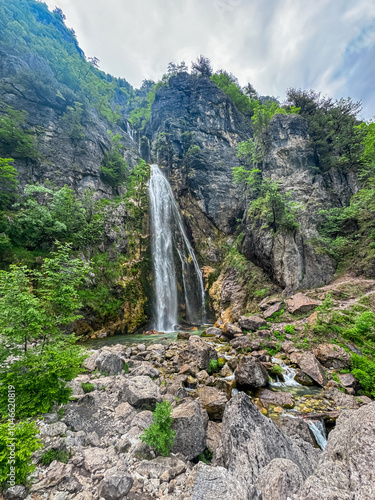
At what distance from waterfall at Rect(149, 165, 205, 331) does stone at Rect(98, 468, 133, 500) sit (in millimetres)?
15509

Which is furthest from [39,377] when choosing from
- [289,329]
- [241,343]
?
[289,329]

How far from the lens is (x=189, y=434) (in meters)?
3.67

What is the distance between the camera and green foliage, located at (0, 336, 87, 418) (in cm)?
338

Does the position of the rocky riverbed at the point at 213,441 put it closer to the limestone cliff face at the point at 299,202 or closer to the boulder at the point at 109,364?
the boulder at the point at 109,364

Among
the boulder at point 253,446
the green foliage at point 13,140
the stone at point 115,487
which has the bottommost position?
the boulder at point 253,446

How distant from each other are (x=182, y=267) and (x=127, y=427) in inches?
744

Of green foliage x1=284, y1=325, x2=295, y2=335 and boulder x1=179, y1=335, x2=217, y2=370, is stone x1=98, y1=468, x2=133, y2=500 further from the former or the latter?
green foliage x1=284, y1=325, x2=295, y2=335

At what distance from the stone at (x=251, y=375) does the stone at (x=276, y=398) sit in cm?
28

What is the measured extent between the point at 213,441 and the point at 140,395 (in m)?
1.92

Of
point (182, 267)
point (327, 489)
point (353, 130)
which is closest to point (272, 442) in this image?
point (327, 489)

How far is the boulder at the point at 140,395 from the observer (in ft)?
15.5

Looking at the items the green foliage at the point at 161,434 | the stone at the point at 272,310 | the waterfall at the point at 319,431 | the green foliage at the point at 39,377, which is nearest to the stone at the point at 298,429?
the waterfall at the point at 319,431

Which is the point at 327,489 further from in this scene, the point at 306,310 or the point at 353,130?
the point at 353,130

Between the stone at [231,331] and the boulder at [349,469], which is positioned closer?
the boulder at [349,469]
